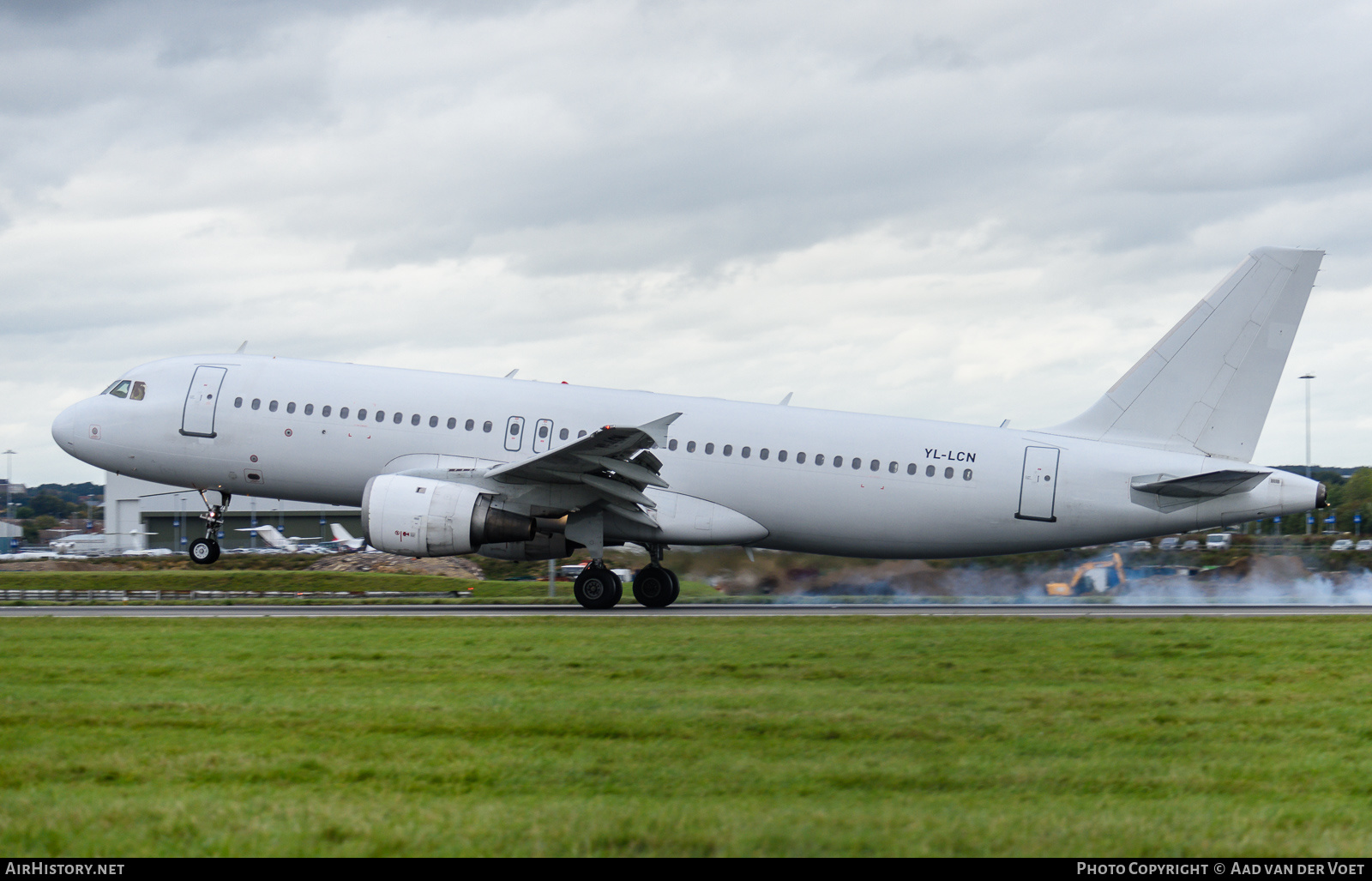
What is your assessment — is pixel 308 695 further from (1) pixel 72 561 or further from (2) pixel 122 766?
(1) pixel 72 561

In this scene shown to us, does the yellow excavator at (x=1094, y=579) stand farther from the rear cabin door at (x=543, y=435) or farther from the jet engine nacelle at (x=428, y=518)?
the jet engine nacelle at (x=428, y=518)

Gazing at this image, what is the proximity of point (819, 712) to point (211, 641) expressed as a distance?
30.2 ft

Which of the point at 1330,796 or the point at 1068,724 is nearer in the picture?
the point at 1330,796

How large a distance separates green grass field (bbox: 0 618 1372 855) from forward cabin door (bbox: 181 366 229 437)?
9.44 m

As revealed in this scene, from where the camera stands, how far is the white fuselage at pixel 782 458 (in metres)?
23.7

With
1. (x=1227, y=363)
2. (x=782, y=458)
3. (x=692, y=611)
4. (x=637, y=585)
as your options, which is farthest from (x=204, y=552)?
(x=1227, y=363)

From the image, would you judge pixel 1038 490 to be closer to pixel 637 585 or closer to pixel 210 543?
pixel 637 585

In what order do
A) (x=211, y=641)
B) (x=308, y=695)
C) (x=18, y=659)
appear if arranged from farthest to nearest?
(x=211, y=641)
(x=18, y=659)
(x=308, y=695)

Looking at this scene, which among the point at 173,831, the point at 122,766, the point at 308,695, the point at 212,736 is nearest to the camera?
the point at 173,831

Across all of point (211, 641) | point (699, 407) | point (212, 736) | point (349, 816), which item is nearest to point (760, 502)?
point (699, 407)

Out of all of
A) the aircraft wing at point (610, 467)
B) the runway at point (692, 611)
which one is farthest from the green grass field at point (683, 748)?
Answer: the aircraft wing at point (610, 467)

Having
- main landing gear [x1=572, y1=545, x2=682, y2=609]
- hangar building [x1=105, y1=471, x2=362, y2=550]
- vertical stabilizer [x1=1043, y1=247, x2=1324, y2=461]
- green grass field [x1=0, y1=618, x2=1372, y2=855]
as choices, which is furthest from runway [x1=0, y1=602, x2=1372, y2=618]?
hangar building [x1=105, y1=471, x2=362, y2=550]

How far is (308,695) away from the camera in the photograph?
11.0m

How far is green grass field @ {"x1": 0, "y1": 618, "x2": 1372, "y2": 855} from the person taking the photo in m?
6.32
